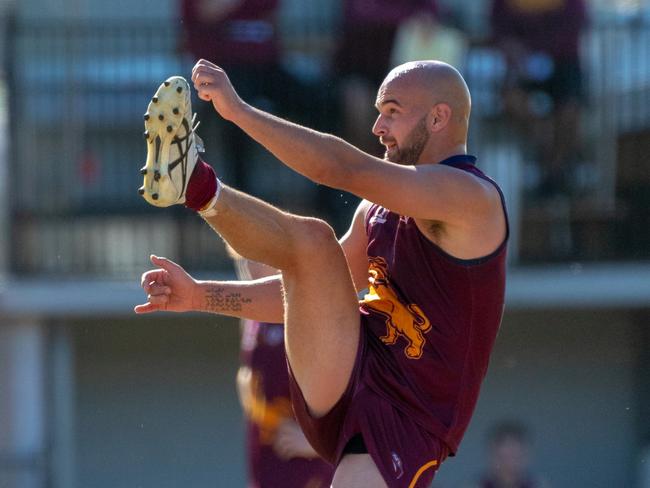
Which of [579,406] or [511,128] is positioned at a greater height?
[511,128]

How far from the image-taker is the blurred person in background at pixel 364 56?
9703mm

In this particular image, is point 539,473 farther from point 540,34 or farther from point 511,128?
point 540,34

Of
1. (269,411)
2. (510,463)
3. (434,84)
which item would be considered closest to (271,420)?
(269,411)

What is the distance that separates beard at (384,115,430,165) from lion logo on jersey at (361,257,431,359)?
1.29 ft

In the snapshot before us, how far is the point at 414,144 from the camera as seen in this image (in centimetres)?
495

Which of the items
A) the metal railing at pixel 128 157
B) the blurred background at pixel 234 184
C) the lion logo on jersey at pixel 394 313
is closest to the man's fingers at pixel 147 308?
the lion logo on jersey at pixel 394 313

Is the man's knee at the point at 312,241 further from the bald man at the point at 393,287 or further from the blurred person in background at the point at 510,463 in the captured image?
the blurred person in background at the point at 510,463

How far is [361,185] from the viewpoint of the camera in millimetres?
4512

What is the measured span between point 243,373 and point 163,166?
2242 millimetres

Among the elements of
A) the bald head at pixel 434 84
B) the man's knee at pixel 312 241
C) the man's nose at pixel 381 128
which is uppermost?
the bald head at pixel 434 84

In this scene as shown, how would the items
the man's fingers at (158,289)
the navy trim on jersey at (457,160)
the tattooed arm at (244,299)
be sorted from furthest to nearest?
the tattooed arm at (244,299) → the man's fingers at (158,289) → the navy trim on jersey at (457,160)

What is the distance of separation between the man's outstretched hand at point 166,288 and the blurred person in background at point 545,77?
5454 mm

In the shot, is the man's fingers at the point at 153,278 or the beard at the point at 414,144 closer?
the beard at the point at 414,144

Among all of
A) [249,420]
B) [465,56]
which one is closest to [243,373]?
[249,420]
